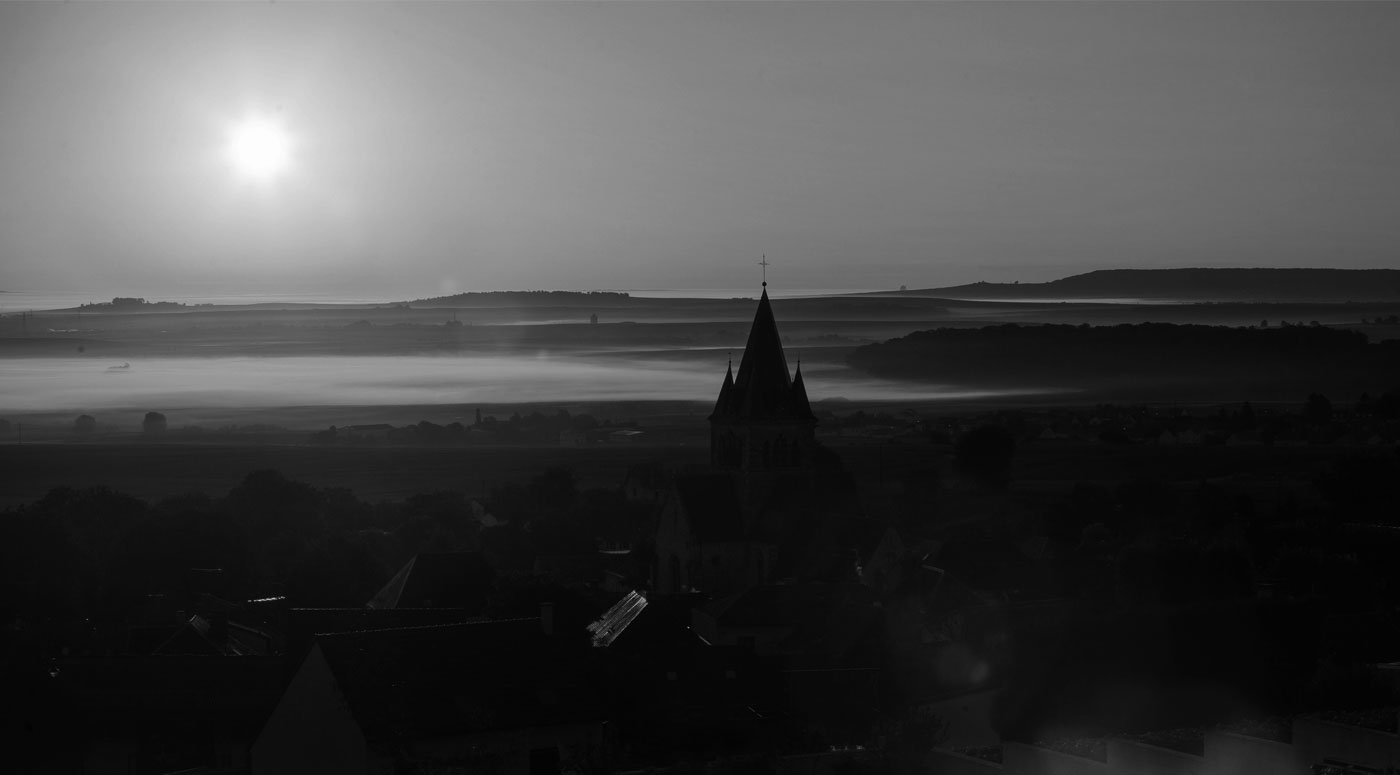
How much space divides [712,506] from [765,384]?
4.99 m

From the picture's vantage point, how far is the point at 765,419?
56750 millimetres

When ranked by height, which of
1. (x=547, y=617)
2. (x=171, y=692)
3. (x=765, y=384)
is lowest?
(x=171, y=692)

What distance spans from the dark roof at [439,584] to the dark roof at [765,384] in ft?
36.2

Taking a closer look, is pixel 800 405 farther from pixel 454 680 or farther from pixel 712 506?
pixel 454 680

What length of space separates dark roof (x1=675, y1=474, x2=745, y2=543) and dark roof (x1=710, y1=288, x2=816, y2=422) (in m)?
2.53

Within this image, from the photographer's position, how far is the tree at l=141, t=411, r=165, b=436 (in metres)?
128

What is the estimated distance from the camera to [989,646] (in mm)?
37250

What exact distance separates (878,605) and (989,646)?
7.31 metres

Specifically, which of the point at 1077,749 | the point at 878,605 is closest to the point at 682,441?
the point at 878,605

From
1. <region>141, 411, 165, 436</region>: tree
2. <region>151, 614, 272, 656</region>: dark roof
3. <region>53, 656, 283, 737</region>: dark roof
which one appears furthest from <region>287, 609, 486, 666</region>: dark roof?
<region>141, 411, 165, 436</region>: tree

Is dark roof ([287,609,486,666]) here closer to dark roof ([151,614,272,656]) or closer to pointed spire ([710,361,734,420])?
dark roof ([151,614,272,656])

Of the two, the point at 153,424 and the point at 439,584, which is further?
the point at 153,424

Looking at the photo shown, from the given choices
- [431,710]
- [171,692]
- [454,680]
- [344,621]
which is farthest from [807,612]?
[431,710]

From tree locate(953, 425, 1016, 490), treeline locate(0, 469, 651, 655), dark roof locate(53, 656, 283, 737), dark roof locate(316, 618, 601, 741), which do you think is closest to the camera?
dark roof locate(316, 618, 601, 741)
